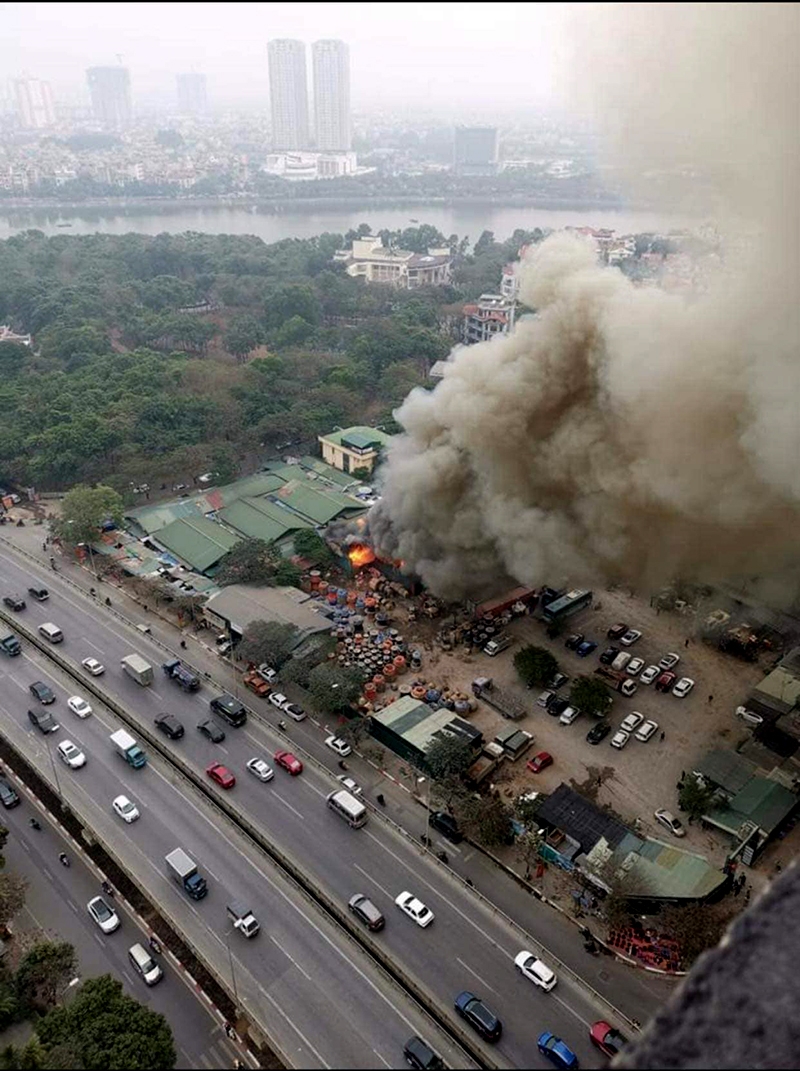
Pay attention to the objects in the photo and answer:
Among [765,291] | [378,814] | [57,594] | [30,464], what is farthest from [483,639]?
[30,464]

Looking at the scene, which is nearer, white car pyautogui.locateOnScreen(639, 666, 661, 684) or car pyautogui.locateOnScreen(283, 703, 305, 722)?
car pyautogui.locateOnScreen(283, 703, 305, 722)

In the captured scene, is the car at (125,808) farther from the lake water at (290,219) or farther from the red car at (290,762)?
the lake water at (290,219)

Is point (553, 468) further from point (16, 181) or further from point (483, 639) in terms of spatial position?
point (16, 181)

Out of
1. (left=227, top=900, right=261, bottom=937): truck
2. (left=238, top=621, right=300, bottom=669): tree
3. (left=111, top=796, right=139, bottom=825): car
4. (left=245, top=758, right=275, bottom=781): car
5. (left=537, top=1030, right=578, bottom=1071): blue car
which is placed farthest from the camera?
(left=238, top=621, right=300, bottom=669): tree

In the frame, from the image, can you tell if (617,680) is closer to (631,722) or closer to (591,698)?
(631,722)

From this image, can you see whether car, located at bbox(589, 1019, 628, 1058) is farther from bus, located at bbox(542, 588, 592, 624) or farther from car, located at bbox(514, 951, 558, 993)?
bus, located at bbox(542, 588, 592, 624)

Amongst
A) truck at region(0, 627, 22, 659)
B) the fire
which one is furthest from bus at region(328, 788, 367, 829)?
truck at region(0, 627, 22, 659)

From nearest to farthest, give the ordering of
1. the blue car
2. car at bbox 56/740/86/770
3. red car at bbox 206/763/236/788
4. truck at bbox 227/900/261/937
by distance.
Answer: the blue car → truck at bbox 227/900/261/937 → red car at bbox 206/763/236/788 → car at bbox 56/740/86/770
